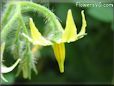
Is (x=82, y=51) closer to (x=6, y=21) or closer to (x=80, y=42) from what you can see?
(x=80, y=42)

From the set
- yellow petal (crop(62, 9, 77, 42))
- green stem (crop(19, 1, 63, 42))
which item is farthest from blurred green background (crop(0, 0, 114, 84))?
yellow petal (crop(62, 9, 77, 42))

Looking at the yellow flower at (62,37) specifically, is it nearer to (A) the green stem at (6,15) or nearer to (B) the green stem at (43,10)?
(B) the green stem at (43,10)

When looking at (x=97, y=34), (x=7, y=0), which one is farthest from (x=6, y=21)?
(x=97, y=34)

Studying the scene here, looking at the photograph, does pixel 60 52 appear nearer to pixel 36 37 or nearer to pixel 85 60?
pixel 36 37

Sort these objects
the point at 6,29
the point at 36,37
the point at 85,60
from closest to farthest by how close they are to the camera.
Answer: the point at 36,37 < the point at 6,29 < the point at 85,60

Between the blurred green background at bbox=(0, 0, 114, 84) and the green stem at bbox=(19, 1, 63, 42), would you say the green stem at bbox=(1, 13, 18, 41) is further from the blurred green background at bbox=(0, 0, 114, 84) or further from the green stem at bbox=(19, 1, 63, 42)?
the blurred green background at bbox=(0, 0, 114, 84)

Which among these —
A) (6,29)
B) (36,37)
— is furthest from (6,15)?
(36,37)

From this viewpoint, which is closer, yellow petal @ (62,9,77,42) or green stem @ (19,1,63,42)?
yellow petal @ (62,9,77,42)

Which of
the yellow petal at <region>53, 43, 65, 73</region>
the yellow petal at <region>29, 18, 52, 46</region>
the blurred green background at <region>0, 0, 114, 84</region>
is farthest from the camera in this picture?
the blurred green background at <region>0, 0, 114, 84</region>

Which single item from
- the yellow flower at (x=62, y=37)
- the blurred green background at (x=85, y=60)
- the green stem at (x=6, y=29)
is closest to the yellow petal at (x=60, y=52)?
the yellow flower at (x=62, y=37)

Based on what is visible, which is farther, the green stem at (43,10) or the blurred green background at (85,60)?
the blurred green background at (85,60)

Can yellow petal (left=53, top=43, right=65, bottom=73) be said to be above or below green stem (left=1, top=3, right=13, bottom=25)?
below
